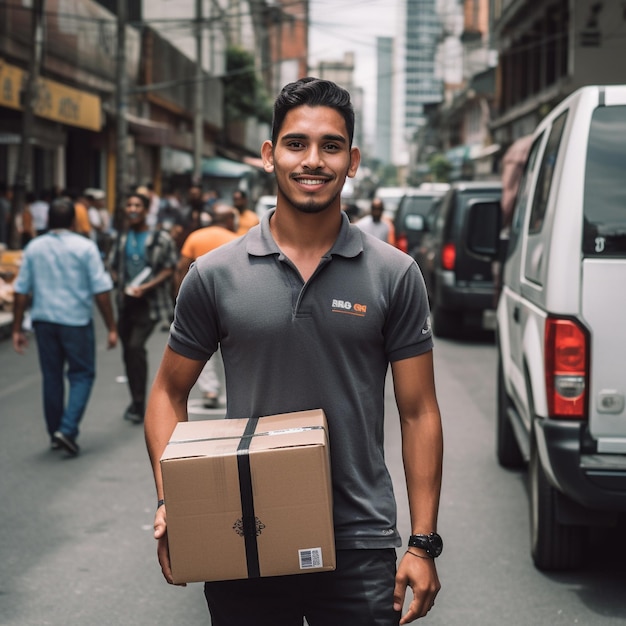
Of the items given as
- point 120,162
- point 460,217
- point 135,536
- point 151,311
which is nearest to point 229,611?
point 135,536

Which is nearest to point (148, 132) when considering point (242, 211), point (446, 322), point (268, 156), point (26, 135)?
point (26, 135)

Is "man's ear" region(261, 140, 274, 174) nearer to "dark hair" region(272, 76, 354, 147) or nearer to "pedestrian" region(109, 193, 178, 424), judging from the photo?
"dark hair" region(272, 76, 354, 147)

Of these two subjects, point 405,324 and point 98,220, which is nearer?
point 405,324

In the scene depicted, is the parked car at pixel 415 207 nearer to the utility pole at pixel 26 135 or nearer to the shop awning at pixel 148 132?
the utility pole at pixel 26 135

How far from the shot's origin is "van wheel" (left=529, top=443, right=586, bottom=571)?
17.5ft

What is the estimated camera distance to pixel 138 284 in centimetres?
938

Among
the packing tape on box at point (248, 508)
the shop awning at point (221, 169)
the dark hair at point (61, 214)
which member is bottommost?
the packing tape on box at point (248, 508)

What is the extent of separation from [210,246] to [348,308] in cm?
669

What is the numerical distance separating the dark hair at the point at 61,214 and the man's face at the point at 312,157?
18.5 ft

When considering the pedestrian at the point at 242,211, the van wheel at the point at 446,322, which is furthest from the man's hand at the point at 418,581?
the van wheel at the point at 446,322

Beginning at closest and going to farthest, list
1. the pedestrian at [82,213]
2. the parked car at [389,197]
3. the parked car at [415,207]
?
1. the pedestrian at [82,213]
2. the parked car at [415,207]
3. the parked car at [389,197]

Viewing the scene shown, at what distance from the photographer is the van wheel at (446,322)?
15.6 metres

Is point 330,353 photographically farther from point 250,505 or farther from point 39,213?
point 39,213

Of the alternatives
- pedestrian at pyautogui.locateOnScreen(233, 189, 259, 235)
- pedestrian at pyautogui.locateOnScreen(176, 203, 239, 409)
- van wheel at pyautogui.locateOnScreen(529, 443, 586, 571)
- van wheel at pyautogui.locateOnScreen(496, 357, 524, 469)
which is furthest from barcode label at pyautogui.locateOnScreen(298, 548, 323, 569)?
pedestrian at pyautogui.locateOnScreen(233, 189, 259, 235)
